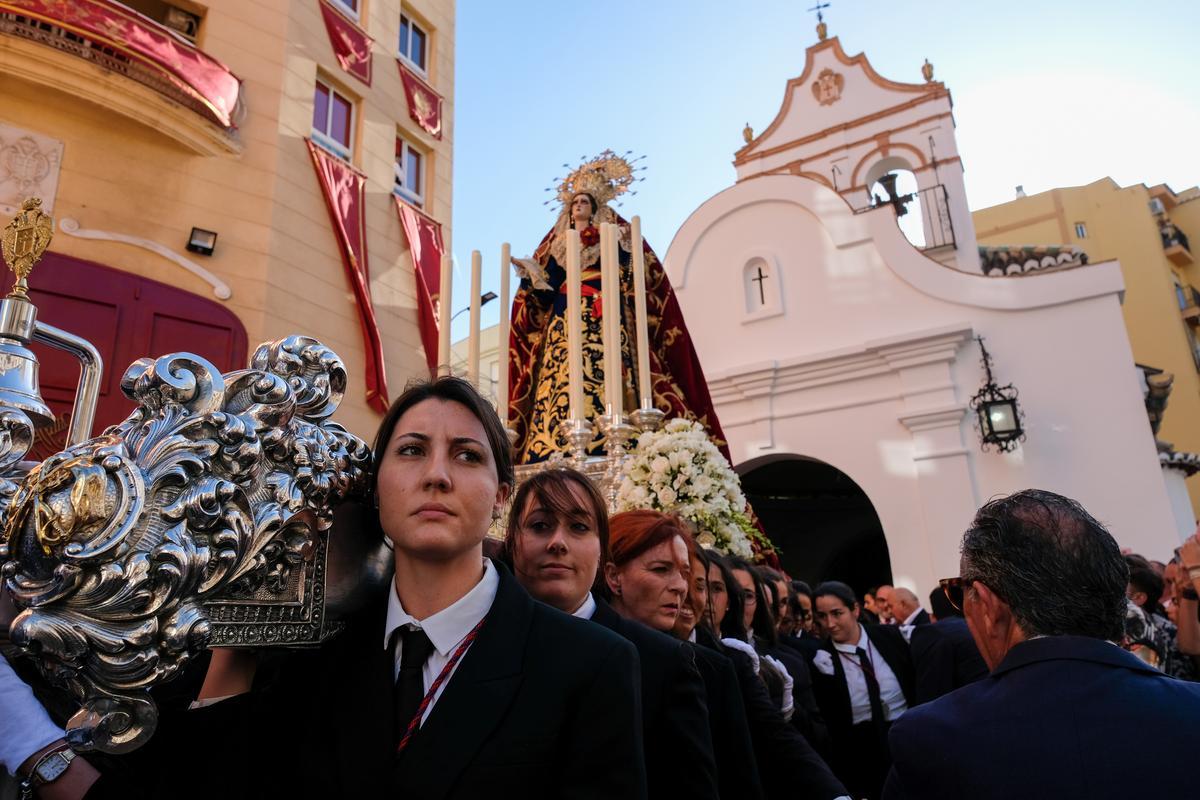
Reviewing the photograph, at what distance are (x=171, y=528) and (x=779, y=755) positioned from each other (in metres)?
1.81

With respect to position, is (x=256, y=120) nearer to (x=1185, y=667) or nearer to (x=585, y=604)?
(x=585, y=604)

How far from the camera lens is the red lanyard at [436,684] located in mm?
1098

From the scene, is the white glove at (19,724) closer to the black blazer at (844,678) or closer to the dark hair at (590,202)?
the black blazer at (844,678)

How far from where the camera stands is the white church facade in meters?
7.84

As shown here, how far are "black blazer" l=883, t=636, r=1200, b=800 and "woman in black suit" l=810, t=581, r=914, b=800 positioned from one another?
2429mm

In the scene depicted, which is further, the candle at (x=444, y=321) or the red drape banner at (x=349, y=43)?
the red drape banner at (x=349, y=43)

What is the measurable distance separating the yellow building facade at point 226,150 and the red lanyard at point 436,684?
6.34 metres

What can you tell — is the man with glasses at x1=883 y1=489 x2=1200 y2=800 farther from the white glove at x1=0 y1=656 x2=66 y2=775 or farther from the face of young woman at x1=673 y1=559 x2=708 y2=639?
the white glove at x1=0 y1=656 x2=66 y2=775

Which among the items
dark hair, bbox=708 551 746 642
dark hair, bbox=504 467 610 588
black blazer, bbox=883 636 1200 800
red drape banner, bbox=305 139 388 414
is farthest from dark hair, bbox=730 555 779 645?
red drape banner, bbox=305 139 388 414

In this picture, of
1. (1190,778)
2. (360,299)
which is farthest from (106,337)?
(1190,778)

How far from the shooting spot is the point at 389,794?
3.43 ft

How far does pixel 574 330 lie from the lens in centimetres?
374

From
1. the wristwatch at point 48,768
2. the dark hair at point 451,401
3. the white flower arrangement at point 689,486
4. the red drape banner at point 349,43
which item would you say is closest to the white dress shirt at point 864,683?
the white flower arrangement at point 689,486

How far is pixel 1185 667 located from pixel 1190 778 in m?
2.53
